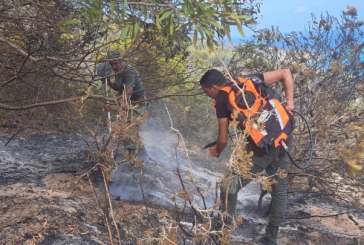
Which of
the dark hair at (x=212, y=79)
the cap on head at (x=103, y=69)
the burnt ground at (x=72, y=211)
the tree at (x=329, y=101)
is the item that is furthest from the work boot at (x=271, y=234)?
the cap on head at (x=103, y=69)

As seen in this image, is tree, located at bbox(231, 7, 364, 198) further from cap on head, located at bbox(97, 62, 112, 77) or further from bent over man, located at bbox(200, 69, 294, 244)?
cap on head, located at bbox(97, 62, 112, 77)

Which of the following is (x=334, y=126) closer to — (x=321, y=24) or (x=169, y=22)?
(x=169, y=22)

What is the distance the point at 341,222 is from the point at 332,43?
11.0ft

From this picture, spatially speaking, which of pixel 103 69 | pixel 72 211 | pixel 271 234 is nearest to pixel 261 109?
pixel 271 234

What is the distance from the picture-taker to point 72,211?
9.13 ft

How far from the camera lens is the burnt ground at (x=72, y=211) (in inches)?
94.3

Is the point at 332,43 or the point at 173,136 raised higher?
the point at 332,43

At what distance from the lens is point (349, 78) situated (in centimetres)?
574

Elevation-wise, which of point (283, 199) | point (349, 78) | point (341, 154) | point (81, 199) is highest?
point (349, 78)

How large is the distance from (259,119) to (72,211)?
169cm

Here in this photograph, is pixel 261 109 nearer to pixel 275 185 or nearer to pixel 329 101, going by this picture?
pixel 275 185

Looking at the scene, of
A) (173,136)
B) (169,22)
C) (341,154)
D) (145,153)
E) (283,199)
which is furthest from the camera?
(173,136)

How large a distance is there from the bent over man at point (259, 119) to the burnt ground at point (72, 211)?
2.49 ft

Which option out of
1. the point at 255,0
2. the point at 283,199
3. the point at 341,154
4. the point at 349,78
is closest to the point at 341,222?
the point at 341,154
